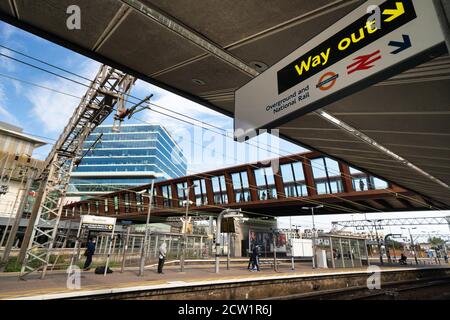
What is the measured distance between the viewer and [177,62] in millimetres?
4719

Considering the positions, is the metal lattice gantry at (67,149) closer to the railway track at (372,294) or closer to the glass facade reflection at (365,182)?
the railway track at (372,294)

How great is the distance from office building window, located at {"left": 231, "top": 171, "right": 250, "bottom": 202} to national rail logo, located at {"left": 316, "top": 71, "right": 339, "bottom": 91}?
27.1m

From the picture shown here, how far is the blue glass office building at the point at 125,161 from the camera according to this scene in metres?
75.4

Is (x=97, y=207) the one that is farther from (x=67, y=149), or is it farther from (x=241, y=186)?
(x=67, y=149)

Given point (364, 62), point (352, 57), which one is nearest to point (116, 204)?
point (352, 57)

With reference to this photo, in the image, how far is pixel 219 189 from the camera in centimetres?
3247

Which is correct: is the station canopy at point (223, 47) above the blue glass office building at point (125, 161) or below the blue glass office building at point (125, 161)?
below

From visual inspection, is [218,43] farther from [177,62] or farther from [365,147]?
[365,147]

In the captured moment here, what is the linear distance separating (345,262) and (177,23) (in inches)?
786

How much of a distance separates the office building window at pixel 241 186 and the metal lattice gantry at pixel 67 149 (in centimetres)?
1848

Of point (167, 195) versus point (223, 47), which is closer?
point (223, 47)

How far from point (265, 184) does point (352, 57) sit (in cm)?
2647

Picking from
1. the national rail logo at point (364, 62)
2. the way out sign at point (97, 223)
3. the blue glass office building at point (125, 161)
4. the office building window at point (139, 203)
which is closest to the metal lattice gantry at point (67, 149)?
the way out sign at point (97, 223)
